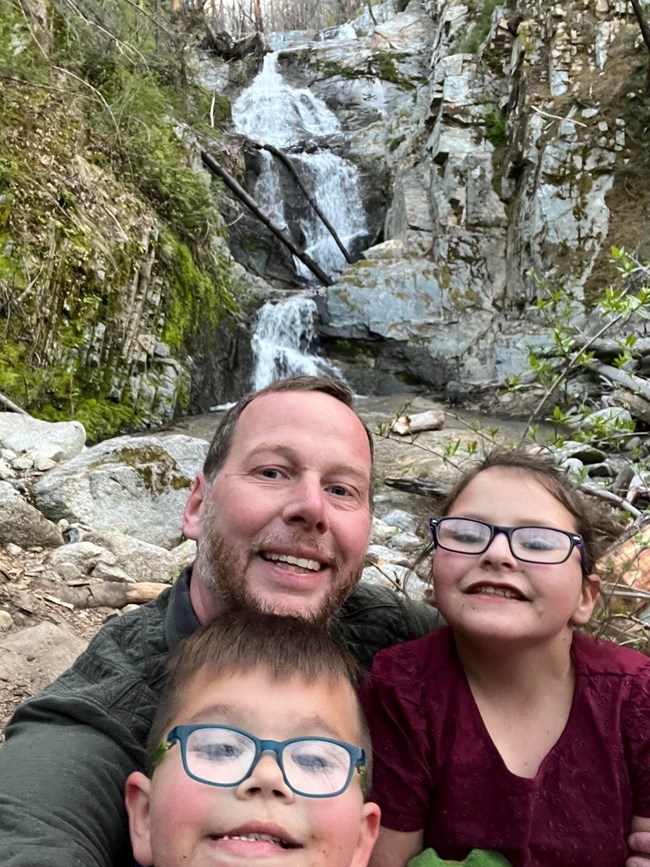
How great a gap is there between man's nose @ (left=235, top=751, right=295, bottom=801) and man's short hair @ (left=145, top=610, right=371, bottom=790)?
0.40ft

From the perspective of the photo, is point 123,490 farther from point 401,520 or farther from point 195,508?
point 195,508

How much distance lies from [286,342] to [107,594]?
9367 mm

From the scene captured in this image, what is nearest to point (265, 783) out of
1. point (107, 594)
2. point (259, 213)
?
point (107, 594)

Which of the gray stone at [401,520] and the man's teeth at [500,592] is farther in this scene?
the gray stone at [401,520]

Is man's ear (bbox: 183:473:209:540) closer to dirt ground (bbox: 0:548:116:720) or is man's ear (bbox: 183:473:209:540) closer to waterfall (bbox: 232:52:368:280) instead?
dirt ground (bbox: 0:548:116:720)

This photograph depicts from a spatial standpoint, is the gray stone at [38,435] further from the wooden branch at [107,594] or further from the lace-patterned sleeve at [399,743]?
the lace-patterned sleeve at [399,743]

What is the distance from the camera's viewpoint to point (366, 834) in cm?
138

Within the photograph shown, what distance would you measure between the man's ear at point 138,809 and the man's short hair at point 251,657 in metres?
0.03

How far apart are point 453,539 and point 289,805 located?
2.48 ft

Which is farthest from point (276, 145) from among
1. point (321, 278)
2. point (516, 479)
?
point (516, 479)

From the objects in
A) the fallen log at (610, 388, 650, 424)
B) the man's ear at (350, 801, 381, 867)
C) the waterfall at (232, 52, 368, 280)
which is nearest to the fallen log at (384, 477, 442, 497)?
the fallen log at (610, 388, 650, 424)

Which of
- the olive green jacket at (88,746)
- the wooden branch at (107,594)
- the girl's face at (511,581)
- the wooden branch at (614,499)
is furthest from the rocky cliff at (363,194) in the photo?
the olive green jacket at (88,746)

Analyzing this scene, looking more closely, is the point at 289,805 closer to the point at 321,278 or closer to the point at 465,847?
the point at 465,847

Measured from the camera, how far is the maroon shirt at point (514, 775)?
1576 mm
